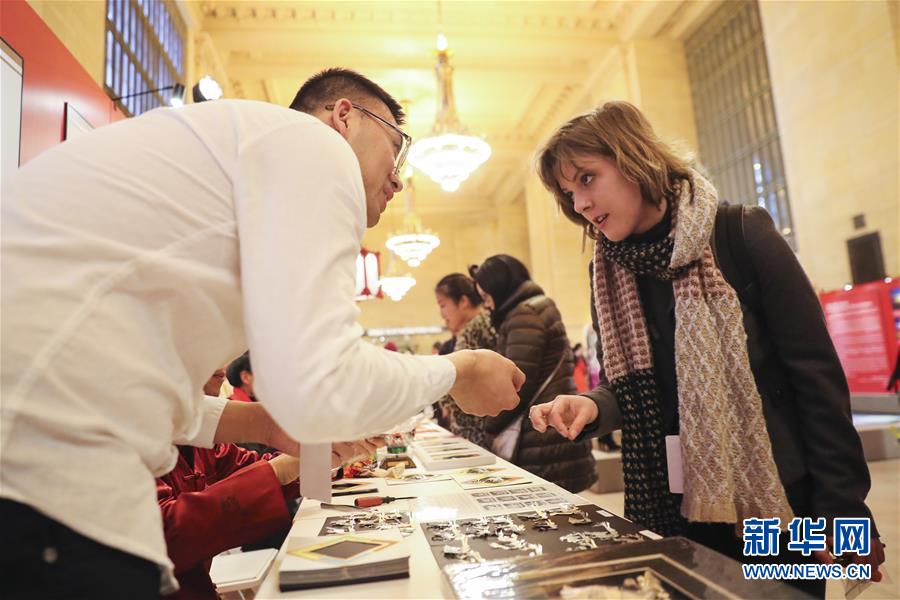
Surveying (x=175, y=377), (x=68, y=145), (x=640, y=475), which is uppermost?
(x=68, y=145)

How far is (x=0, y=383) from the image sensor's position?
640mm

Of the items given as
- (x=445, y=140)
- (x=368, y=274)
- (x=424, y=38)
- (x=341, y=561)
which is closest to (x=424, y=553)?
(x=341, y=561)

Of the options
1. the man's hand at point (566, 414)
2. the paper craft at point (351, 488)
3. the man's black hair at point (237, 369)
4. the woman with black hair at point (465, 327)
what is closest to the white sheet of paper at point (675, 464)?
the man's hand at point (566, 414)

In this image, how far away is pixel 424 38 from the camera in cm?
908

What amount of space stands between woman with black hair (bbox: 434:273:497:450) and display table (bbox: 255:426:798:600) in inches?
58.4

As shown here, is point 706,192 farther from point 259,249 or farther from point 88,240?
point 88,240

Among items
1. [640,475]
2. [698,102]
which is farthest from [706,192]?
[698,102]

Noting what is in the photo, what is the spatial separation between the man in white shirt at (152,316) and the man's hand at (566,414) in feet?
2.28

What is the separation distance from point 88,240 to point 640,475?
56.5 inches

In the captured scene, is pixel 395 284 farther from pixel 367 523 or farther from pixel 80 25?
pixel 367 523

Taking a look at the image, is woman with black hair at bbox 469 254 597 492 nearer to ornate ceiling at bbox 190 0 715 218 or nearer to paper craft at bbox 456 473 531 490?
paper craft at bbox 456 473 531 490

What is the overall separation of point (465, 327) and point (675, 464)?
2383 mm

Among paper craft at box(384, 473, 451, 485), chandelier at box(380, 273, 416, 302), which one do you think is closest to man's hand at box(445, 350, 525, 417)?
paper craft at box(384, 473, 451, 485)

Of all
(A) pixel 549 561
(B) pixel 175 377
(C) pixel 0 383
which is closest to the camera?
(C) pixel 0 383
